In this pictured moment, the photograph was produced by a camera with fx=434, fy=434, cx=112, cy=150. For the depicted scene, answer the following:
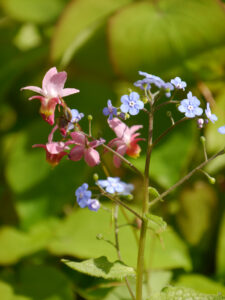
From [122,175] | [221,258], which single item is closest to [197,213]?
[221,258]

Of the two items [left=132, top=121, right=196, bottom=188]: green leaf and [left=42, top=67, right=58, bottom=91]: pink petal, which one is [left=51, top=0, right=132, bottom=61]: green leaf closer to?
[left=132, top=121, right=196, bottom=188]: green leaf

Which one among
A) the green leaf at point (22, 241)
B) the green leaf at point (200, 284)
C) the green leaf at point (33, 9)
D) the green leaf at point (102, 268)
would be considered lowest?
the green leaf at point (200, 284)

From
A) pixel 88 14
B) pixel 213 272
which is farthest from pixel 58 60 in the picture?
pixel 213 272

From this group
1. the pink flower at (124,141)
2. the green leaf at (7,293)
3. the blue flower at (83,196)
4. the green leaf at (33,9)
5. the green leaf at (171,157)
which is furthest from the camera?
the green leaf at (33,9)

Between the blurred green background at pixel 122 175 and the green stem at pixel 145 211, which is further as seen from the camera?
the blurred green background at pixel 122 175

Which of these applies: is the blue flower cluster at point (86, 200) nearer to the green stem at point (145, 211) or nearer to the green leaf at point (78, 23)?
the green stem at point (145, 211)

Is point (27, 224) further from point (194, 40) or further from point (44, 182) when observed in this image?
point (194, 40)

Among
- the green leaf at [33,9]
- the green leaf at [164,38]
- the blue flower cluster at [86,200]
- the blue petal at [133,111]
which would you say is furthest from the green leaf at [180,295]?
the green leaf at [33,9]
